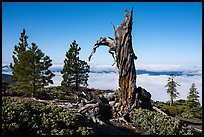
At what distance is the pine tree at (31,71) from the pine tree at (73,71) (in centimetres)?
580

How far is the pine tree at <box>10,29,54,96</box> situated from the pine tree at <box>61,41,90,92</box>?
5.80 m

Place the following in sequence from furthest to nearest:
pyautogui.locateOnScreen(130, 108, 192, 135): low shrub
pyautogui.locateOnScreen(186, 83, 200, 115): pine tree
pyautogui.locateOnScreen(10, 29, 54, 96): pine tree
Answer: pyautogui.locateOnScreen(186, 83, 200, 115): pine tree → pyautogui.locateOnScreen(10, 29, 54, 96): pine tree → pyautogui.locateOnScreen(130, 108, 192, 135): low shrub

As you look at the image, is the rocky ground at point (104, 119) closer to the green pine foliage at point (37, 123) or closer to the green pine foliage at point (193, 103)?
the green pine foliage at point (37, 123)

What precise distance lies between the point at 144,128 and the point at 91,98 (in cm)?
455

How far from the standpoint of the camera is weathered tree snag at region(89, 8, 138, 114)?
51.2ft

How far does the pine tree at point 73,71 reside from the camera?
36469mm

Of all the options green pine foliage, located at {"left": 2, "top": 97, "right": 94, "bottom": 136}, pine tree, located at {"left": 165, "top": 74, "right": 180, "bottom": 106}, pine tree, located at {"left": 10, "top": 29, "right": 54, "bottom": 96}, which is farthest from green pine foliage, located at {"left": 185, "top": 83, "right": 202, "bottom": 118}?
green pine foliage, located at {"left": 2, "top": 97, "right": 94, "bottom": 136}

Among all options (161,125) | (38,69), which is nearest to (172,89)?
(38,69)

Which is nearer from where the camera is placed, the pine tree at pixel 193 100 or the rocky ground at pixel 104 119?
the rocky ground at pixel 104 119

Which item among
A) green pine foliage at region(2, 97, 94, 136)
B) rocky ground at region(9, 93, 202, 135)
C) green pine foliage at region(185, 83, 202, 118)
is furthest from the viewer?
green pine foliage at region(185, 83, 202, 118)

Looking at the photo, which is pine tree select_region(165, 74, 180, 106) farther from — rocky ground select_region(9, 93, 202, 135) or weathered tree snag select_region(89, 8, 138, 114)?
weathered tree snag select_region(89, 8, 138, 114)

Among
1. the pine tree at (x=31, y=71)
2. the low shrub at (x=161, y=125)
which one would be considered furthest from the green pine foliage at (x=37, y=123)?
the pine tree at (x=31, y=71)

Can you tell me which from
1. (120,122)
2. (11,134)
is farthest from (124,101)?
(11,134)

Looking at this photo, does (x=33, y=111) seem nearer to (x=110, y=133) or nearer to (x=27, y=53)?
(x=110, y=133)
